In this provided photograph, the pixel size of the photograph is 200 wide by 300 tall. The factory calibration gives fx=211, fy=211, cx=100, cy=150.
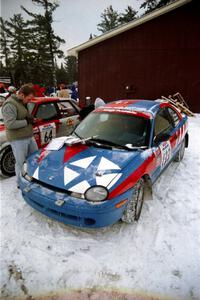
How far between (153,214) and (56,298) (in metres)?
1.61

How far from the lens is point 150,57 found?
10773 mm

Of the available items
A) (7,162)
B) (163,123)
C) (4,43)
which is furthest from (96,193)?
(4,43)

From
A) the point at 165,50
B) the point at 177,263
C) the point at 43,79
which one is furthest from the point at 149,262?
the point at 43,79

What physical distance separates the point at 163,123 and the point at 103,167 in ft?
5.62

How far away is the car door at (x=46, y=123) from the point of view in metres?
4.35

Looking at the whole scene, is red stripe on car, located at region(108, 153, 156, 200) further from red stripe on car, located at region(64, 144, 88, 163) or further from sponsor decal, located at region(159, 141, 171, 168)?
red stripe on car, located at region(64, 144, 88, 163)

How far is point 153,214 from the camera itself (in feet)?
9.64

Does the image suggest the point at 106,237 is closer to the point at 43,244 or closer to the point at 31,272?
the point at 43,244

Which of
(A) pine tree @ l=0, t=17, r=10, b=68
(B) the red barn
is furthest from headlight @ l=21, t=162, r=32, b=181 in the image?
(A) pine tree @ l=0, t=17, r=10, b=68

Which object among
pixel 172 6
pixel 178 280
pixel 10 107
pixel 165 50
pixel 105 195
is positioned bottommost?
pixel 178 280

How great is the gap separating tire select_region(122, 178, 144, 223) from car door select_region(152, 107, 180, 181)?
1.36 feet

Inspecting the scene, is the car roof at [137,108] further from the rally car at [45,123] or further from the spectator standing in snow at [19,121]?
the spectator standing in snow at [19,121]

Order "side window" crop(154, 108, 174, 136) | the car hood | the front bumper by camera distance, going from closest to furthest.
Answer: the front bumper < the car hood < "side window" crop(154, 108, 174, 136)

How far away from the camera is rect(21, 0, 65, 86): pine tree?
969 inches
